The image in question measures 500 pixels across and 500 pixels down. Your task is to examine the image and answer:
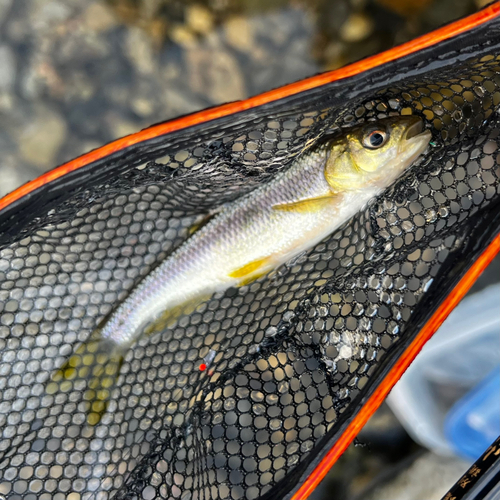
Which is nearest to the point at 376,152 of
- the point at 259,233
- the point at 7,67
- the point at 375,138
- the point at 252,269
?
the point at 375,138

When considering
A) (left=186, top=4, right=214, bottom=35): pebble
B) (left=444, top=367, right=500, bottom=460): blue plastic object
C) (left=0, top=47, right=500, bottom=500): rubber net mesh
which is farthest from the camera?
(left=186, top=4, right=214, bottom=35): pebble

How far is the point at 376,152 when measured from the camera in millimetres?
1542

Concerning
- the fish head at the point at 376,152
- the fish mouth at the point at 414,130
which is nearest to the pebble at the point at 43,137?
the fish head at the point at 376,152

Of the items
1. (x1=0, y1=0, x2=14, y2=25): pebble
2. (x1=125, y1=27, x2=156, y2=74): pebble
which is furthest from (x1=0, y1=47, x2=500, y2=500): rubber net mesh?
(x1=0, y1=0, x2=14, y2=25): pebble

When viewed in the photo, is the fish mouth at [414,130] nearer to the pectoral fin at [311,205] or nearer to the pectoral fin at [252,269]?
the pectoral fin at [311,205]

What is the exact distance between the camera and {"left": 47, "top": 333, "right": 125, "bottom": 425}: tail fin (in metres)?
1.83

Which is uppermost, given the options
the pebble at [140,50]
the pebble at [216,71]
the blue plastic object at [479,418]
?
the pebble at [140,50]

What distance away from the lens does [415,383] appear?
188 centimetres

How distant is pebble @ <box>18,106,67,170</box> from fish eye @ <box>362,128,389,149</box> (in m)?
1.49

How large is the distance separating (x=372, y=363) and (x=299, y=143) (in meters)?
0.80

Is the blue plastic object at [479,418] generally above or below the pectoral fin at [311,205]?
below

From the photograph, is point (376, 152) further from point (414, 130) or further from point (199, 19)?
point (199, 19)

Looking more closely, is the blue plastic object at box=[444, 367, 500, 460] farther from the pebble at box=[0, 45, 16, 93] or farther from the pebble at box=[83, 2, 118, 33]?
the pebble at box=[0, 45, 16, 93]

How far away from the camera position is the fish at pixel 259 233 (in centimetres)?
156
